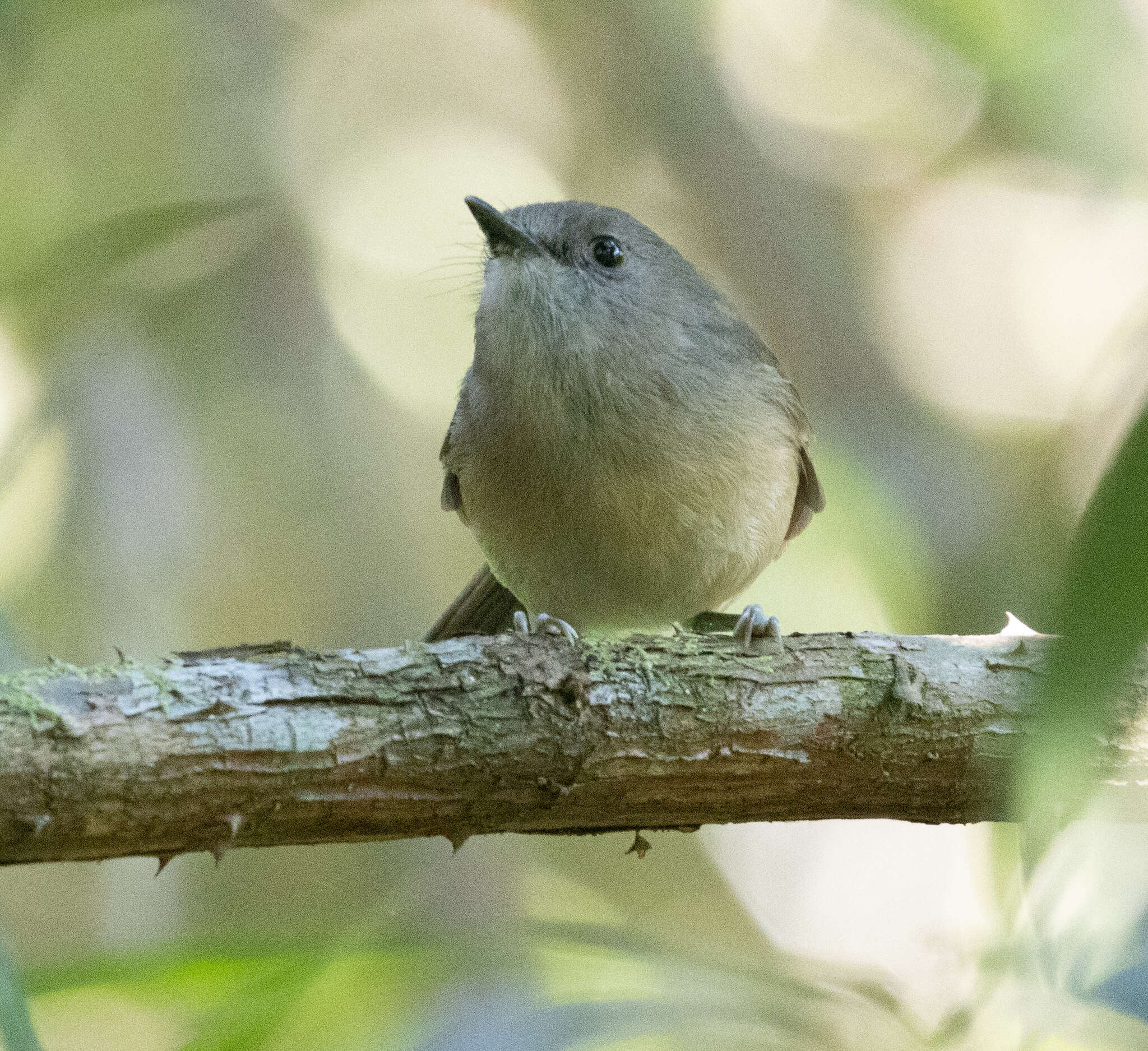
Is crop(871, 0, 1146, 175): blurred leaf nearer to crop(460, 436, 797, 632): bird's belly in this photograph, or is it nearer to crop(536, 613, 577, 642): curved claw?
crop(460, 436, 797, 632): bird's belly

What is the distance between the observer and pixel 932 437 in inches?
184

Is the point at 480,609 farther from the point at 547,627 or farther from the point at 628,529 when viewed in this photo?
the point at 547,627

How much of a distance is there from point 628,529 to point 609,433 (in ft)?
0.82

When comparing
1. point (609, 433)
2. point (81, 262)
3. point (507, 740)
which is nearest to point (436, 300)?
point (81, 262)

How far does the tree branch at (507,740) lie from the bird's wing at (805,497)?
1.15 meters

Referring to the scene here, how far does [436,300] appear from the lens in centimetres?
545

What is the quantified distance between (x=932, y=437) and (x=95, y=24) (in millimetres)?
3953

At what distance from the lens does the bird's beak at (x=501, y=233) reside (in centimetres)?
304

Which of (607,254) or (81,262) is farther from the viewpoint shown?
(81,262)

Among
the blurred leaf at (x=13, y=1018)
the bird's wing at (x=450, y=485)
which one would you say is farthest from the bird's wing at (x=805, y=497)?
the blurred leaf at (x=13, y=1018)

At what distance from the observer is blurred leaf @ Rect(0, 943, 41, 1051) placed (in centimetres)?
136

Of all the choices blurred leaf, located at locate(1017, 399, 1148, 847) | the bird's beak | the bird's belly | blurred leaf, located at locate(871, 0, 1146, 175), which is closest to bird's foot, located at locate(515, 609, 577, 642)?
the bird's belly

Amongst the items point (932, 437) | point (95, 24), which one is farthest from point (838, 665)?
point (95, 24)

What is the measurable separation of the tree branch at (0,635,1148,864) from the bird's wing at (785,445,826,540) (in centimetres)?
115
